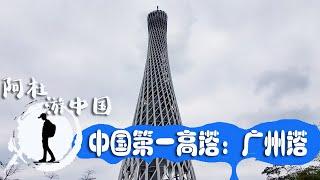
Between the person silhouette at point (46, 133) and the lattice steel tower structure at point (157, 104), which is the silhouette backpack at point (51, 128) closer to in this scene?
the person silhouette at point (46, 133)

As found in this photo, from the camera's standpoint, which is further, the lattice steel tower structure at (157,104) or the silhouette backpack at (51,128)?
the lattice steel tower structure at (157,104)

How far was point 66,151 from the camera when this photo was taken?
16.4 meters

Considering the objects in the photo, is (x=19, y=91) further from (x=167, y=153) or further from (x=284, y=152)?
(x=284, y=152)

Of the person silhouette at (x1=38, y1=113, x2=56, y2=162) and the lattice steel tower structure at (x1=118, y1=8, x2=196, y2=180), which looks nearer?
the person silhouette at (x1=38, y1=113, x2=56, y2=162)

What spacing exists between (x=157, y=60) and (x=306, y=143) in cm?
2856

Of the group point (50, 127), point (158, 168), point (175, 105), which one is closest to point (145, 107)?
point (175, 105)

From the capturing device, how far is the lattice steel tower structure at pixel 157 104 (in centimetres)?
4116

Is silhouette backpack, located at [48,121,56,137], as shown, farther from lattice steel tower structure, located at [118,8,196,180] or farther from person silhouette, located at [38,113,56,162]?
lattice steel tower structure, located at [118,8,196,180]

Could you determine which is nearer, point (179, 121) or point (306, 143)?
point (306, 143)

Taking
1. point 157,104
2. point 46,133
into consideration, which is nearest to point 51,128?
point 46,133

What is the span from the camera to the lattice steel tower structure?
1620 inches

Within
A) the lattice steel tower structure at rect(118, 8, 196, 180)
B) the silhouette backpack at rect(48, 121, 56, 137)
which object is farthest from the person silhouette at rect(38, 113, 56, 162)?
the lattice steel tower structure at rect(118, 8, 196, 180)

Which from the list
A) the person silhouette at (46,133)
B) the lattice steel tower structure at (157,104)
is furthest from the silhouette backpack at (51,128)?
the lattice steel tower structure at (157,104)

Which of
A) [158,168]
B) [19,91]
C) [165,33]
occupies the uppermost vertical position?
[165,33]
